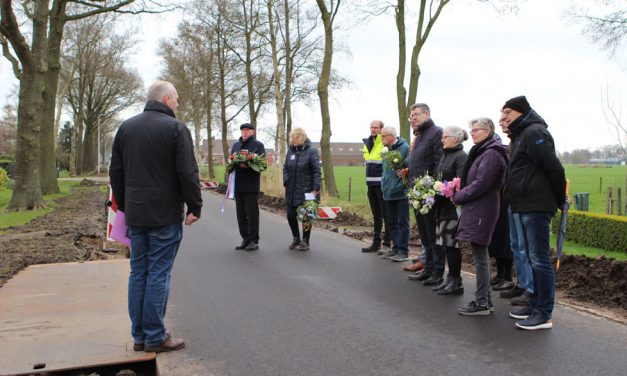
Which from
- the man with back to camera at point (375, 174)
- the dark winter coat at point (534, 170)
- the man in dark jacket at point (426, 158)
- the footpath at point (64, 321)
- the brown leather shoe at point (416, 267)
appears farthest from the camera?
the man with back to camera at point (375, 174)

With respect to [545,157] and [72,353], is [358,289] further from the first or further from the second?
[72,353]

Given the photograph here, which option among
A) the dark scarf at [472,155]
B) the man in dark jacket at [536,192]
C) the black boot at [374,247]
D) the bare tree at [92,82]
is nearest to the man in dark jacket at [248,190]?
the black boot at [374,247]

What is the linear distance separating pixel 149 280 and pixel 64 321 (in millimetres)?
1320

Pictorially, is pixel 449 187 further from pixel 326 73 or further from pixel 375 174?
pixel 326 73

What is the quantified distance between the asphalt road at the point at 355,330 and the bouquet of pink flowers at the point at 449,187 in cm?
121

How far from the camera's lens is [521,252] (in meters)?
5.86

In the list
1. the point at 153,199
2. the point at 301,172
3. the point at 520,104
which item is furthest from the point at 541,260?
the point at 301,172

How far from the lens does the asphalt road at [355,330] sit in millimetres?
4340

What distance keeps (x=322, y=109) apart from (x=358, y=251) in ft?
44.3

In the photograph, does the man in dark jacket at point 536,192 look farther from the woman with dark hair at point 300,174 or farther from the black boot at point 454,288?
the woman with dark hair at point 300,174

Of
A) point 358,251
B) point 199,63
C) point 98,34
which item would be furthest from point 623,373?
point 98,34

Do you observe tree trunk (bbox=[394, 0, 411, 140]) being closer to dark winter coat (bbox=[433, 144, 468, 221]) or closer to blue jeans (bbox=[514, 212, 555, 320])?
dark winter coat (bbox=[433, 144, 468, 221])

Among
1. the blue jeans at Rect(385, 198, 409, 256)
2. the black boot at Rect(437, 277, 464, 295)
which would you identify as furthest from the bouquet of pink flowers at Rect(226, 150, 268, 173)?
the black boot at Rect(437, 277, 464, 295)

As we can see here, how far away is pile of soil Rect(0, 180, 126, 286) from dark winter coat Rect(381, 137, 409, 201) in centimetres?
448
